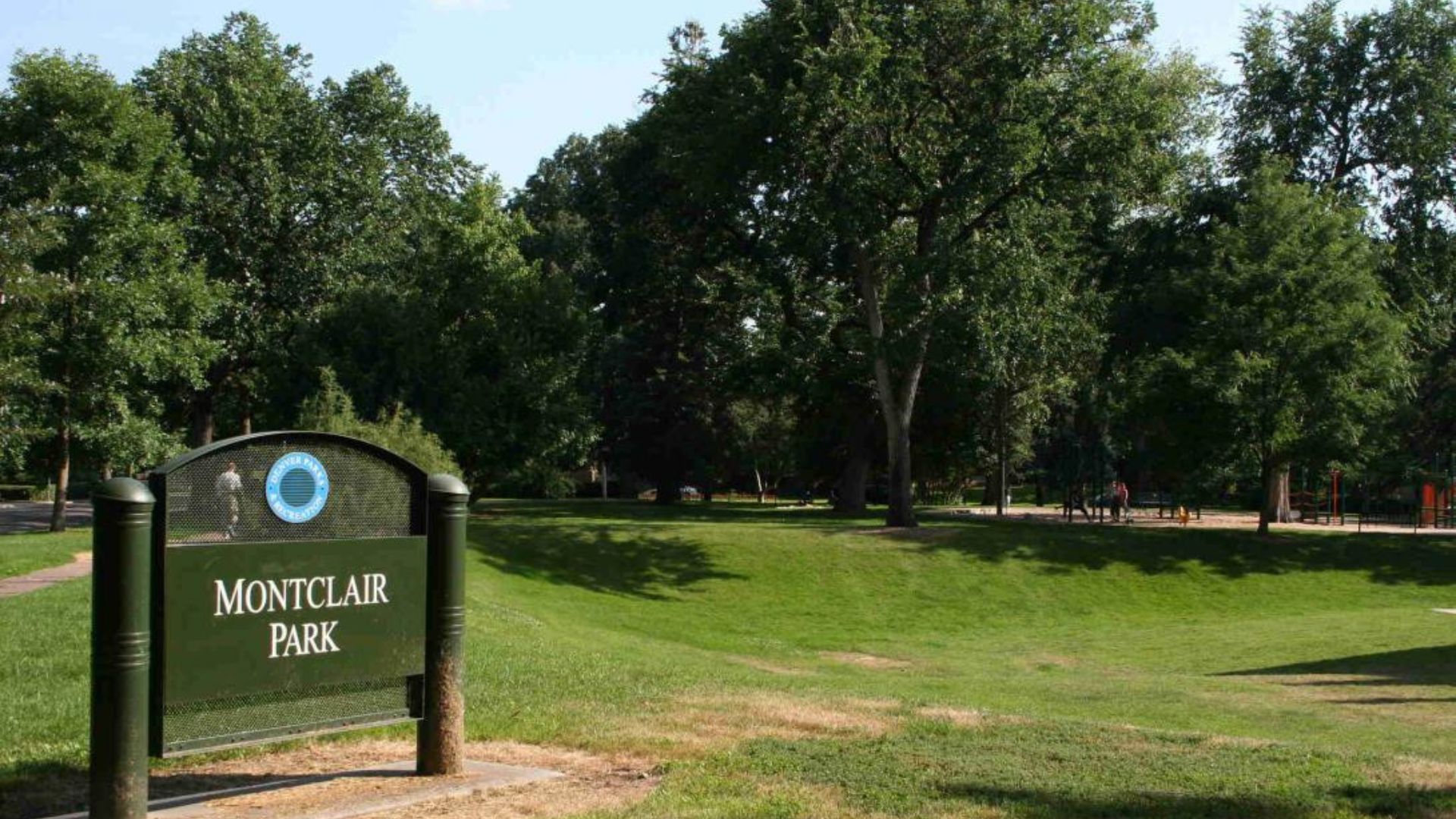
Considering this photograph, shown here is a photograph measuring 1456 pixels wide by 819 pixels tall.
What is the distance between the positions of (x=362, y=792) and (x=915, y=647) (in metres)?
19.7

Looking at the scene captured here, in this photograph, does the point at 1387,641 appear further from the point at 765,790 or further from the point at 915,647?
the point at 765,790

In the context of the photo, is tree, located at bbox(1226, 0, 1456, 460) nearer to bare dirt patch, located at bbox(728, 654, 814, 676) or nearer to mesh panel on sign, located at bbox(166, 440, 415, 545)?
bare dirt patch, located at bbox(728, 654, 814, 676)

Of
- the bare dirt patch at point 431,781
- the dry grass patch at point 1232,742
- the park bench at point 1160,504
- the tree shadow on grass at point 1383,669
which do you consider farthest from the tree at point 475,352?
the dry grass patch at point 1232,742

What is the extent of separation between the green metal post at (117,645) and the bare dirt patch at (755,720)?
→ 12.2 ft

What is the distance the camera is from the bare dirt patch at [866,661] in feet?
76.3

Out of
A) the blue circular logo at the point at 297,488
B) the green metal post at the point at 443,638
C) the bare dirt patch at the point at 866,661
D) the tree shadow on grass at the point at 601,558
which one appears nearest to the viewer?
the blue circular logo at the point at 297,488

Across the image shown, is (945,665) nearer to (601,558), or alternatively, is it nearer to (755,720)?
(755,720)

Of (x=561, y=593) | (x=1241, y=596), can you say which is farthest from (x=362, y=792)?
(x=1241, y=596)

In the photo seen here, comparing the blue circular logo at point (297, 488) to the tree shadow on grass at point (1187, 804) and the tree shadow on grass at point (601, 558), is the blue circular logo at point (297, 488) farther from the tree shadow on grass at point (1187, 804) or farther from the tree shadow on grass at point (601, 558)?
the tree shadow on grass at point (601, 558)

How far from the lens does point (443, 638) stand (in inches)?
340

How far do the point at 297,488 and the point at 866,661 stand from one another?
17.5 meters

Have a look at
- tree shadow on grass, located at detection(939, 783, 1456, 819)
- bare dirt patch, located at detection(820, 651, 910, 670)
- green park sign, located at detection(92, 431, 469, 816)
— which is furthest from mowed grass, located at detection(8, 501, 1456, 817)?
green park sign, located at detection(92, 431, 469, 816)

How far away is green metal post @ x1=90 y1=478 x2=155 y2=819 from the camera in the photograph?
22.7 ft

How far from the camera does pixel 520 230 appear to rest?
153 ft
